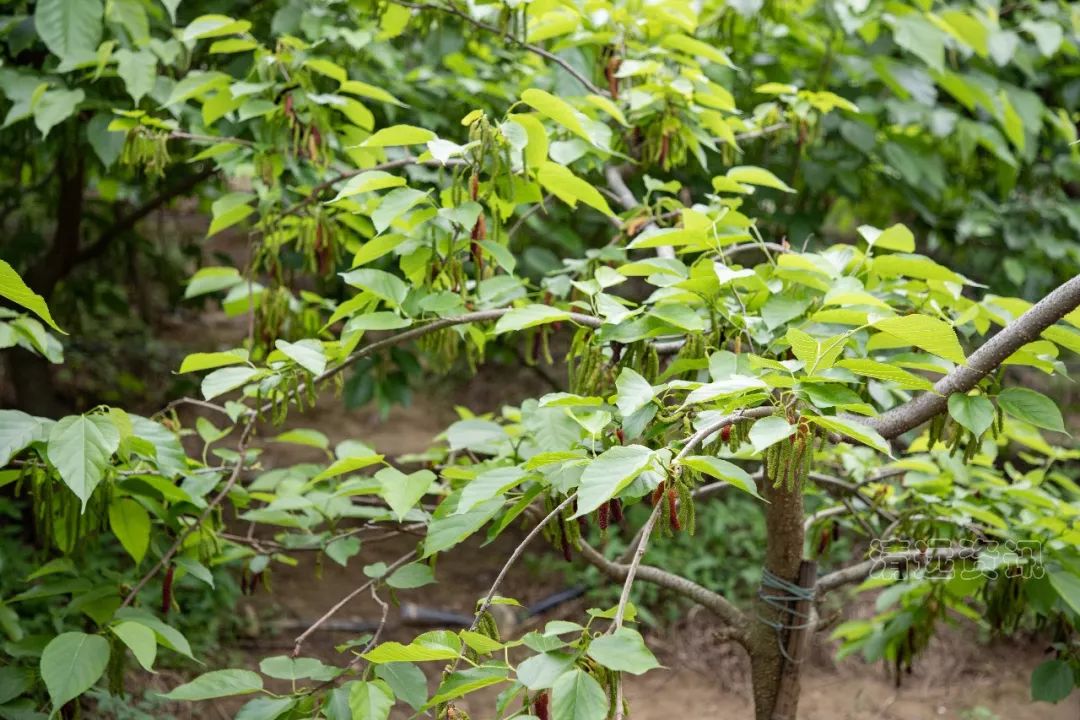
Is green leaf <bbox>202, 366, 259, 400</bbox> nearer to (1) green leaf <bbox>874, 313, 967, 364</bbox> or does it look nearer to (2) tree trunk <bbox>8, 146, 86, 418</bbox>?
(1) green leaf <bbox>874, 313, 967, 364</bbox>

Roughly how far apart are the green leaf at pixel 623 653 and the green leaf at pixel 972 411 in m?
0.58

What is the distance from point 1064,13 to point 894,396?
7.34 feet

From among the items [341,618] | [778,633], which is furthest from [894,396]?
[341,618]

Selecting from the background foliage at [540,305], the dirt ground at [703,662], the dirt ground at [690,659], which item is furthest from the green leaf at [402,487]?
the dirt ground at [703,662]

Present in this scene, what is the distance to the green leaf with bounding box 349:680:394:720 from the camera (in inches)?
44.5

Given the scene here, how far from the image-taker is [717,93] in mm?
1934

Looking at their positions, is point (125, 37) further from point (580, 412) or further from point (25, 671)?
point (580, 412)

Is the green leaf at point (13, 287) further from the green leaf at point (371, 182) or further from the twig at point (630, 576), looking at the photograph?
the twig at point (630, 576)

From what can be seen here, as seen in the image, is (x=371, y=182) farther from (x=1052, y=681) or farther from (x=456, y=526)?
(x=1052, y=681)

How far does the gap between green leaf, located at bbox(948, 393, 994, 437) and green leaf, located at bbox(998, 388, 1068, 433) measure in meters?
0.06

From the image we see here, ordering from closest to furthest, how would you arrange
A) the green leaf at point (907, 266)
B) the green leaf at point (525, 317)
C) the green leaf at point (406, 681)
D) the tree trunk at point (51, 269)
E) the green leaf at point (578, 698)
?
1. the green leaf at point (578, 698)
2. the green leaf at point (406, 681)
3. the green leaf at point (525, 317)
4. the green leaf at point (907, 266)
5. the tree trunk at point (51, 269)

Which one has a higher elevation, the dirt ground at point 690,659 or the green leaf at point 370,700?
the green leaf at point 370,700

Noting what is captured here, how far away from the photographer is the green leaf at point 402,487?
142cm

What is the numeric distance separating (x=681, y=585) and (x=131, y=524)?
957 millimetres
